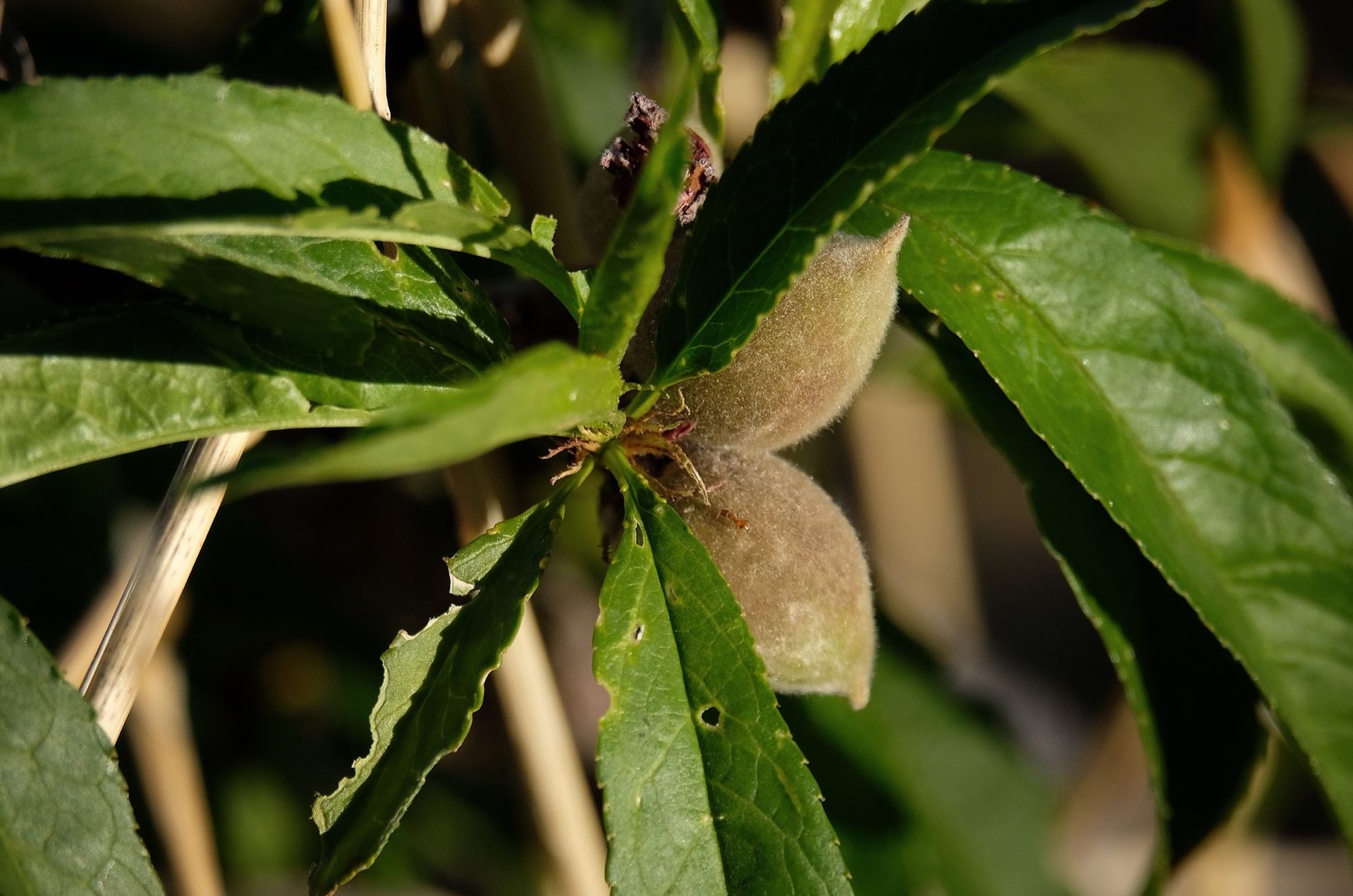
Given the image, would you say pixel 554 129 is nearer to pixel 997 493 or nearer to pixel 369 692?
pixel 369 692

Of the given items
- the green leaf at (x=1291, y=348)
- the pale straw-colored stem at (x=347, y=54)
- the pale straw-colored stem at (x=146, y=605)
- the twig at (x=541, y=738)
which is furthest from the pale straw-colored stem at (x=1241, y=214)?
the pale straw-colored stem at (x=146, y=605)

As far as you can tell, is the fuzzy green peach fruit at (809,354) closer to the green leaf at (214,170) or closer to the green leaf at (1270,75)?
the green leaf at (214,170)

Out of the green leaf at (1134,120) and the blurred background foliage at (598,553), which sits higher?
the green leaf at (1134,120)

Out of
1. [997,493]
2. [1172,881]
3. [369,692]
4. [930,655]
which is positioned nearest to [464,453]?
[1172,881]

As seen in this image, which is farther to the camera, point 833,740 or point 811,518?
point 833,740

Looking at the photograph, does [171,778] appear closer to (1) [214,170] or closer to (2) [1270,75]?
(1) [214,170]

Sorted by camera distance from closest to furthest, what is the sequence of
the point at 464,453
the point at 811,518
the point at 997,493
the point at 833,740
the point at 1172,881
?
the point at 464,453 < the point at 811,518 < the point at 1172,881 < the point at 833,740 < the point at 997,493

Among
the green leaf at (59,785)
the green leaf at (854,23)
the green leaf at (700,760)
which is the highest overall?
the green leaf at (854,23)
